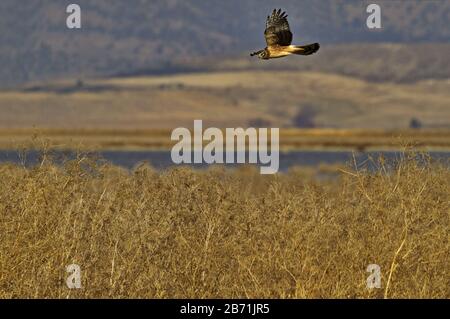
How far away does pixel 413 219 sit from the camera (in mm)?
12562

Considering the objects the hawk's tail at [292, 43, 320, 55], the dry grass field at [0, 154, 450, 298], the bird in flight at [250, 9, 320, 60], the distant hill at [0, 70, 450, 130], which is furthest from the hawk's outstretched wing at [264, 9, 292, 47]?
the distant hill at [0, 70, 450, 130]

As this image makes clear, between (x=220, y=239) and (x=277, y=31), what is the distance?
3112mm

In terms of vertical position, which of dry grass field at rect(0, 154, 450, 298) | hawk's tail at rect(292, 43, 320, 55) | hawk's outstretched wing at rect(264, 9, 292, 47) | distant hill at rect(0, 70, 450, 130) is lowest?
distant hill at rect(0, 70, 450, 130)

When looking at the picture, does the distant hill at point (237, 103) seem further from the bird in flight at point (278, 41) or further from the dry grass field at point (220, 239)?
the dry grass field at point (220, 239)

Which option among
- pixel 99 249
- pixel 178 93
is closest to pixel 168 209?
pixel 99 249

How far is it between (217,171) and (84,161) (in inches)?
71.3

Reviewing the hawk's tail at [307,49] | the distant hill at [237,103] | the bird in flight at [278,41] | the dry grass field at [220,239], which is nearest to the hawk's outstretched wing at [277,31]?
the bird in flight at [278,41]

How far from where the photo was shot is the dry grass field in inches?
481

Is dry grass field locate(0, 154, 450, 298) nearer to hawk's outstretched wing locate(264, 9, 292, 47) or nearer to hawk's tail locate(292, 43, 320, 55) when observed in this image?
hawk's tail locate(292, 43, 320, 55)

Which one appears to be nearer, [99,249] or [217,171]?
[99,249]

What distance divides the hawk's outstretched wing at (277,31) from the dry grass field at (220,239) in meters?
1.80

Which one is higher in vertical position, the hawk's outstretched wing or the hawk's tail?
the hawk's outstretched wing

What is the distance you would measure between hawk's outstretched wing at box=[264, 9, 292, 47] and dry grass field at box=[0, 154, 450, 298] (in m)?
1.80
